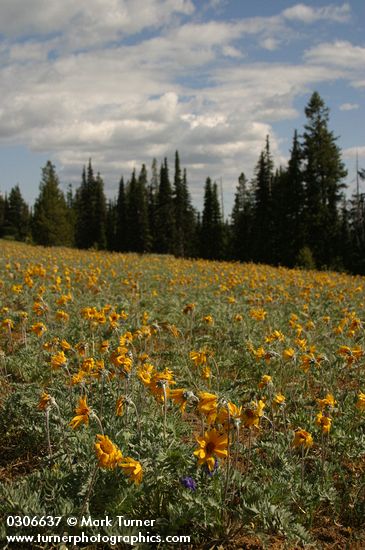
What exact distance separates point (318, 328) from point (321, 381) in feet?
9.07

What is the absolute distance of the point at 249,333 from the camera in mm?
7141

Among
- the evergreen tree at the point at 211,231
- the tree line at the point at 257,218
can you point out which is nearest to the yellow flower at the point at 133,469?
the tree line at the point at 257,218

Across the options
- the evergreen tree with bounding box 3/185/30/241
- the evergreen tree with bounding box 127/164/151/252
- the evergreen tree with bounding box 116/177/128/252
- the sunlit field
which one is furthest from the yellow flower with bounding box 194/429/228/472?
the evergreen tree with bounding box 3/185/30/241

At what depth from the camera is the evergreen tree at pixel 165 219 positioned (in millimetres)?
60812

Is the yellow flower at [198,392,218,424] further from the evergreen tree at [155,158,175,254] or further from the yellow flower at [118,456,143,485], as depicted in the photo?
the evergreen tree at [155,158,175,254]

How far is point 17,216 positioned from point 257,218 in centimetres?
5546

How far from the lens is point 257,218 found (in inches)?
1879

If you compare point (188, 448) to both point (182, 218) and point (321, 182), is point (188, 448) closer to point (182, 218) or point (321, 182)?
point (321, 182)

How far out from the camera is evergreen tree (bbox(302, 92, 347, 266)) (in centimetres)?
3619

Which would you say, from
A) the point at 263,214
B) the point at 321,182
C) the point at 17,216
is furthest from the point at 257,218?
the point at 17,216

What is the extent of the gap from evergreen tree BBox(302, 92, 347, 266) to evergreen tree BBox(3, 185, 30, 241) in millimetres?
60573

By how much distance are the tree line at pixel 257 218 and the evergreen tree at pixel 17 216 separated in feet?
42.2

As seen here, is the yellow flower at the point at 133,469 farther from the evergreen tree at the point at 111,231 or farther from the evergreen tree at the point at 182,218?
the evergreen tree at the point at 111,231

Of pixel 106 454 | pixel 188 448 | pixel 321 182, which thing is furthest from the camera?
pixel 321 182
